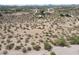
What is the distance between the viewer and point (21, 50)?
63.3ft

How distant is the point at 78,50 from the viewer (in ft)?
63.2

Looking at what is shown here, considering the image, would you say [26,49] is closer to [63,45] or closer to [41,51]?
[41,51]
